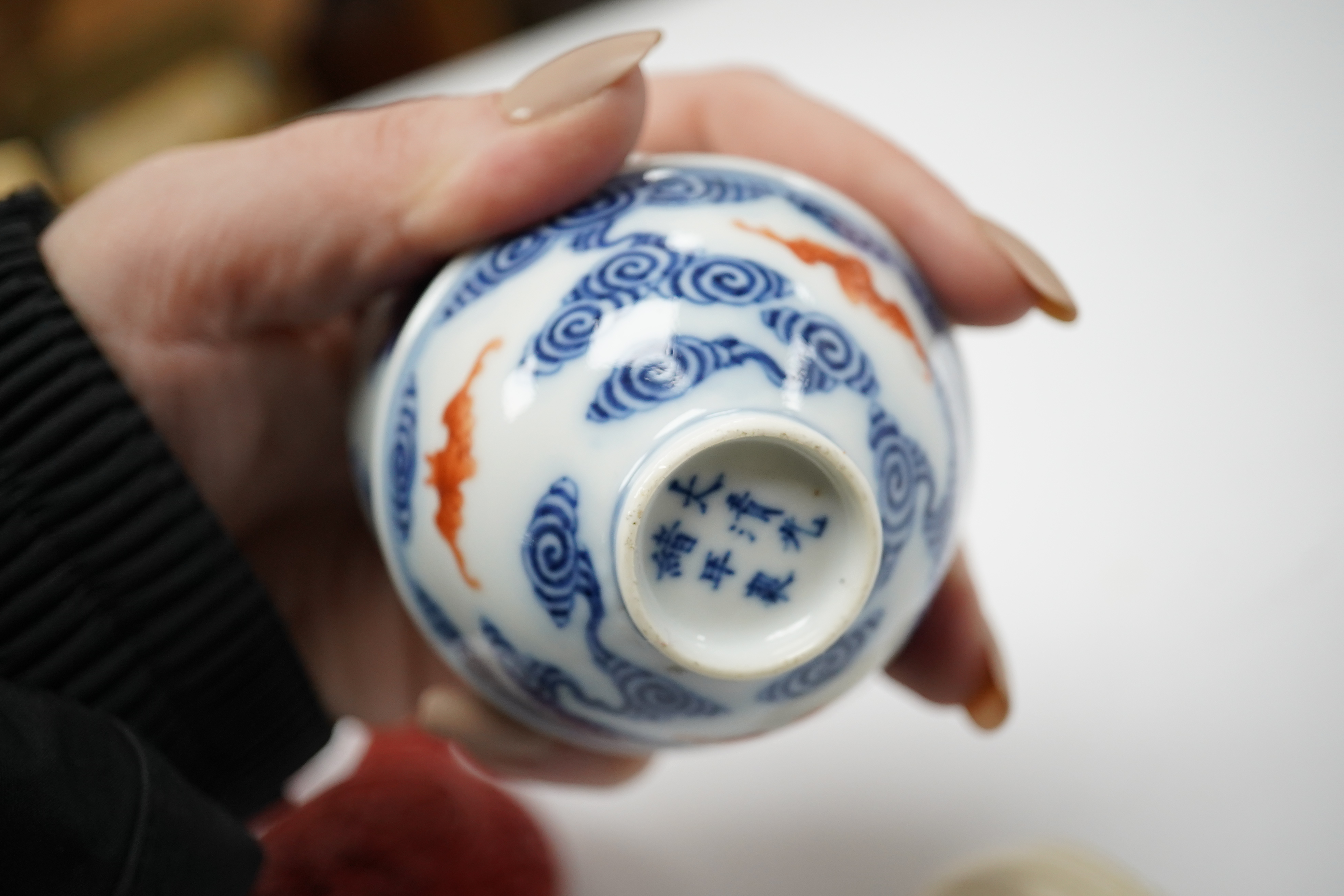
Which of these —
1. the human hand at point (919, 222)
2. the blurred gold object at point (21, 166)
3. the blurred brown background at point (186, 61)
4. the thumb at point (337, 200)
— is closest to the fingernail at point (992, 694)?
the human hand at point (919, 222)

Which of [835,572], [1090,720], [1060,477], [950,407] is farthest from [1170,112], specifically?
[835,572]

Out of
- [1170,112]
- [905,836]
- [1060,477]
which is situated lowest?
[905,836]

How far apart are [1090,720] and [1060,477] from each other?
0.28m

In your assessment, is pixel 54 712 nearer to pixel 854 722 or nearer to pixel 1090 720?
pixel 854 722

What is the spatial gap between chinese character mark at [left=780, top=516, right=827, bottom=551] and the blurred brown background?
1.77m

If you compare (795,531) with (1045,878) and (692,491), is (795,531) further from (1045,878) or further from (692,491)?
(1045,878)

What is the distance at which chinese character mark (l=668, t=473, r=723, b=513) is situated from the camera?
51 cm

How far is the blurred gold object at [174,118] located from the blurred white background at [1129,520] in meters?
1.21

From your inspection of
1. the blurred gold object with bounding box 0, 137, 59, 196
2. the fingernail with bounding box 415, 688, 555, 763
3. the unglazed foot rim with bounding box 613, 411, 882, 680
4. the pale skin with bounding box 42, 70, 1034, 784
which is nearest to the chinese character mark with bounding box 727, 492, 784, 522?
the unglazed foot rim with bounding box 613, 411, 882, 680

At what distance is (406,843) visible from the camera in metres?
0.90

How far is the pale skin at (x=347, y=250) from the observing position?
2.12 feet

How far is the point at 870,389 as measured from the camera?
54 centimetres

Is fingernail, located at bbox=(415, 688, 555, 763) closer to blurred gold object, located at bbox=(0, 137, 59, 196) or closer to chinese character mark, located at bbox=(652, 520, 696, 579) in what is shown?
chinese character mark, located at bbox=(652, 520, 696, 579)

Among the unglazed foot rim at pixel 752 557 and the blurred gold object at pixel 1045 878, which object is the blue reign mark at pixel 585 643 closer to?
the unglazed foot rim at pixel 752 557
